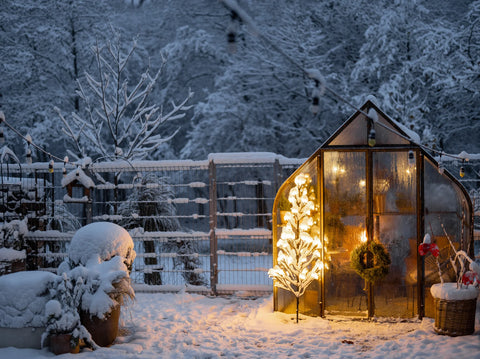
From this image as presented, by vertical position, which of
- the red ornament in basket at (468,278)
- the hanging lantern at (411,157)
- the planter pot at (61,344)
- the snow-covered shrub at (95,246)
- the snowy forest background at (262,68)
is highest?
the snowy forest background at (262,68)

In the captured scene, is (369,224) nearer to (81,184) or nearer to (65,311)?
(65,311)

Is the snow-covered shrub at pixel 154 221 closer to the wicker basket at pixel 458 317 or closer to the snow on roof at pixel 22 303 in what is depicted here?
the snow on roof at pixel 22 303

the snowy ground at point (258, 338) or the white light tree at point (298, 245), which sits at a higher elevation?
Answer: the white light tree at point (298, 245)

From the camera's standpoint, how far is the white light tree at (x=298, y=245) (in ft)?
22.5

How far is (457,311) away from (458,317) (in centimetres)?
7

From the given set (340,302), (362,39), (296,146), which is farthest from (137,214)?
(362,39)

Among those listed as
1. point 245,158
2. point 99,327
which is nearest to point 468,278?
point 245,158

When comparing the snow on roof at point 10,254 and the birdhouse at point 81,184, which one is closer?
the snow on roof at point 10,254

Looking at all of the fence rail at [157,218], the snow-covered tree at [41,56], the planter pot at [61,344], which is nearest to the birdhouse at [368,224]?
the fence rail at [157,218]

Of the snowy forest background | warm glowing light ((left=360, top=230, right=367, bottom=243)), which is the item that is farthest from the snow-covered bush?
the snowy forest background

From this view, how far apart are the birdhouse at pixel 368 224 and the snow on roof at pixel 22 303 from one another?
3126 millimetres

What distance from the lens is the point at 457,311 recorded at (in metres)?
5.96

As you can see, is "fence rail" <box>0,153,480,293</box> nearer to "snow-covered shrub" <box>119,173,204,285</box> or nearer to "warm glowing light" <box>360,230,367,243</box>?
"snow-covered shrub" <box>119,173,204,285</box>

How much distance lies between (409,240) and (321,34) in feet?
34.2
